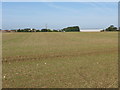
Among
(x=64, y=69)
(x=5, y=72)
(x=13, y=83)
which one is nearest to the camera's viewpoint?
(x=13, y=83)

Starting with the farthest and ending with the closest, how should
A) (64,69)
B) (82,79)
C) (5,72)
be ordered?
(64,69) → (5,72) → (82,79)

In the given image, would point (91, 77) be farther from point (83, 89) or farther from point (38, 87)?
point (38, 87)

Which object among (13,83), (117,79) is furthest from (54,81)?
(117,79)

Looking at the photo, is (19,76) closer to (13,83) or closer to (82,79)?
(13,83)

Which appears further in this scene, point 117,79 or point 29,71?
point 29,71

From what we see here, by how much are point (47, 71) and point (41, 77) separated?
74 centimetres

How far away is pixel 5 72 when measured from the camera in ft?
19.4

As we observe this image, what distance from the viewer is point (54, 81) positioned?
4941mm

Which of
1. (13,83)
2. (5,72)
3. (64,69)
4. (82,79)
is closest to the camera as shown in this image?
(13,83)

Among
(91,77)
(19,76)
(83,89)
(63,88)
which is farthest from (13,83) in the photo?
(91,77)

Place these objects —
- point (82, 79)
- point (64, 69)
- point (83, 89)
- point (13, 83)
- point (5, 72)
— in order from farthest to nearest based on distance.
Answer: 1. point (64, 69)
2. point (5, 72)
3. point (82, 79)
4. point (13, 83)
5. point (83, 89)

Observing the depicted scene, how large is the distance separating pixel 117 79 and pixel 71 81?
1631 mm

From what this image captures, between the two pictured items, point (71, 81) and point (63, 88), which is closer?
point (63, 88)

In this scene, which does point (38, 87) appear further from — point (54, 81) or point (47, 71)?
point (47, 71)
